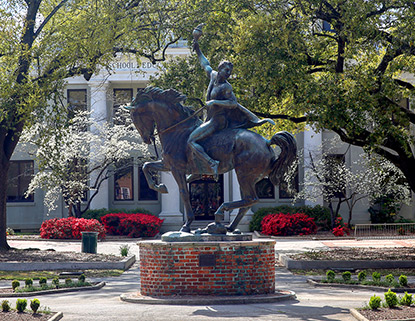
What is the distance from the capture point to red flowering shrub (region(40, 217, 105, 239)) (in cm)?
3093

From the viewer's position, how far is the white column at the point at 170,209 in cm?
3688

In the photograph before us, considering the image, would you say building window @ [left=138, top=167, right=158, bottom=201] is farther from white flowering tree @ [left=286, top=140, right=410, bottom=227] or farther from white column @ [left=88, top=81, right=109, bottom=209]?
white flowering tree @ [left=286, top=140, right=410, bottom=227]

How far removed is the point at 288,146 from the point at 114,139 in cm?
2522

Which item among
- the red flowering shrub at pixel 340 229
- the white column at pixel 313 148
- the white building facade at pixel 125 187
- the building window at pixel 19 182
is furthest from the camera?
the building window at pixel 19 182

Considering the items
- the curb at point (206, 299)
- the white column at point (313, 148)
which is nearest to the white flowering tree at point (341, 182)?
the white column at point (313, 148)

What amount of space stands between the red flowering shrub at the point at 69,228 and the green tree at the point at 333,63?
12894mm

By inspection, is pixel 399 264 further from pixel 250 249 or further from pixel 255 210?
pixel 255 210

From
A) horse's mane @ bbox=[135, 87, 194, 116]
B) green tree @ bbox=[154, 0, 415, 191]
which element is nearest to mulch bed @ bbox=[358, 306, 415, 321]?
horse's mane @ bbox=[135, 87, 194, 116]

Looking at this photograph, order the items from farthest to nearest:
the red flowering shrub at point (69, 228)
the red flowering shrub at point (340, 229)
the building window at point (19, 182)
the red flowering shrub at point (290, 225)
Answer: the building window at point (19, 182)
the red flowering shrub at point (290, 225)
the red flowering shrub at point (340, 229)
the red flowering shrub at point (69, 228)

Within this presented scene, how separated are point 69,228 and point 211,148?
826 inches

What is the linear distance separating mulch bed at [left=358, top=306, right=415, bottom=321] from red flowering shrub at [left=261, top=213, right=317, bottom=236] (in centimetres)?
2308

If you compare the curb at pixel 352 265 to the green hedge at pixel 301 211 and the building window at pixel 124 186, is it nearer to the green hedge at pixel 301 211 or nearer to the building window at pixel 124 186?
the green hedge at pixel 301 211

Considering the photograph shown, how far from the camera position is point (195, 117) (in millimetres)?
12773

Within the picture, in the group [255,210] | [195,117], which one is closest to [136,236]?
[255,210]
